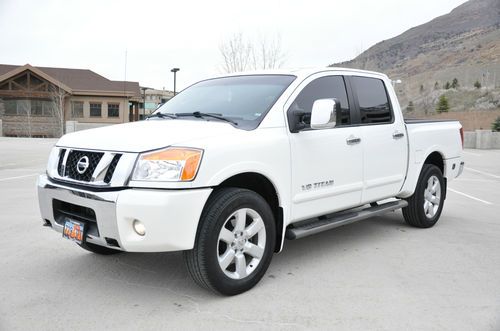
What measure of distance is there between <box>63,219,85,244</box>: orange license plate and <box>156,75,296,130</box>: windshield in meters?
1.43

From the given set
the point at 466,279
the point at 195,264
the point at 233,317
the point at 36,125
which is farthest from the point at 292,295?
the point at 36,125

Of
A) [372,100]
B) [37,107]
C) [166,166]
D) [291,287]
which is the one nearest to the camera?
[166,166]

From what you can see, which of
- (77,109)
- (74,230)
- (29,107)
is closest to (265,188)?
(74,230)

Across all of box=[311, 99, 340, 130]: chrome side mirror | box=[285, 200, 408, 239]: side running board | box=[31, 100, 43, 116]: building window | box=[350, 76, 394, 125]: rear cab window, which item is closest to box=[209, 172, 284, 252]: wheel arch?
box=[285, 200, 408, 239]: side running board

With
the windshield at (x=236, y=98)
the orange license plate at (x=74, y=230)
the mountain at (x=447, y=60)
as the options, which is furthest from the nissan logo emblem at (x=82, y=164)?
the mountain at (x=447, y=60)

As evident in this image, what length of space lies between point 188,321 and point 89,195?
46.0 inches

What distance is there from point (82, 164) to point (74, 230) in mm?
521

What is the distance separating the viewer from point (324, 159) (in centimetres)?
456

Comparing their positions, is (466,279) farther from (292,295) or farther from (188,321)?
(188,321)

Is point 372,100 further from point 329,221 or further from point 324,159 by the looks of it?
point 329,221

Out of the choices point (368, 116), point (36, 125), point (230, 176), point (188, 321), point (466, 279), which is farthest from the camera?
point (36, 125)

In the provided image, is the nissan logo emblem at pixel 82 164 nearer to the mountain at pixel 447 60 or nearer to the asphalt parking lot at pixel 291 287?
the asphalt parking lot at pixel 291 287

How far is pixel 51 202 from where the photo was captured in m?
3.95

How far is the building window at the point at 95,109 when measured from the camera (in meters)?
37.0
